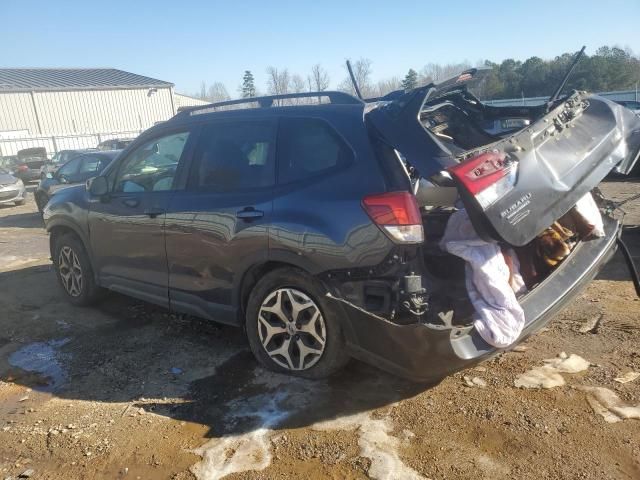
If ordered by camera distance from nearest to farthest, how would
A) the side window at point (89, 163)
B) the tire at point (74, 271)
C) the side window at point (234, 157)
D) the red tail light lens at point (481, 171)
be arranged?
the red tail light lens at point (481, 171), the side window at point (234, 157), the tire at point (74, 271), the side window at point (89, 163)

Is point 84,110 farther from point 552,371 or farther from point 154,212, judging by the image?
point 552,371

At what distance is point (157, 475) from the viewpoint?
2.97 metres

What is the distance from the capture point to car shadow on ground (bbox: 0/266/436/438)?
3527 millimetres

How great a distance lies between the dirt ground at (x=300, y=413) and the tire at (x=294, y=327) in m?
0.17

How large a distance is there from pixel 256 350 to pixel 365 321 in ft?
3.52

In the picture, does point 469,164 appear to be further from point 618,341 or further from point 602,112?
point 618,341

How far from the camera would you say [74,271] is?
577 centimetres

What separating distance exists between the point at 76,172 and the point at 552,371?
1199 centimetres

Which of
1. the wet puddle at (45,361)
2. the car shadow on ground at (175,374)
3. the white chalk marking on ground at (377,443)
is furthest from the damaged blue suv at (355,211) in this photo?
the wet puddle at (45,361)

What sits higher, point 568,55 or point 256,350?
point 568,55

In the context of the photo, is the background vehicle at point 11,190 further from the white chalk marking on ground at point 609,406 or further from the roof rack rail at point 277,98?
the white chalk marking on ground at point 609,406

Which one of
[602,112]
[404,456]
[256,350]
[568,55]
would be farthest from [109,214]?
[568,55]

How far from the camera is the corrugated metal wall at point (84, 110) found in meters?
40.8

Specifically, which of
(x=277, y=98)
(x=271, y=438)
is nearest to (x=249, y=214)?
(x=277, y=98)
